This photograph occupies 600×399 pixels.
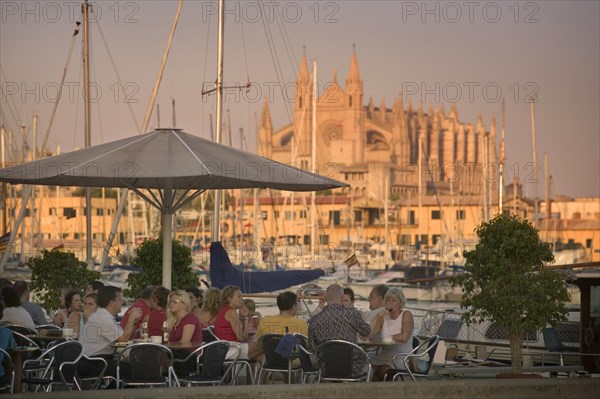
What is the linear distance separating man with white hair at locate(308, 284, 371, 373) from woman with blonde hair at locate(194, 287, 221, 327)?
1.13 meters

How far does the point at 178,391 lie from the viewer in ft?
23.5

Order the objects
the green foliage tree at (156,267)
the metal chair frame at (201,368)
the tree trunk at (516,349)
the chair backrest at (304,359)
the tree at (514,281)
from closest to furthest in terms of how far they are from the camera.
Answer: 1. the metal chair frame at (201,368)
2. the chair backrest at (304,359)
3. the tree at (514,281)
4. the tree trunk at (516,349)
5. the green foliage tree at (156,267)

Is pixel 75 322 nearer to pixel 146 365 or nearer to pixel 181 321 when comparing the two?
pixel 181 321

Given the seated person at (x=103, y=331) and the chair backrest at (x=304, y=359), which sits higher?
the seated person at (x=103, y=331)

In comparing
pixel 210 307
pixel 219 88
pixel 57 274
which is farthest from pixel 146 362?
pixel 219 88

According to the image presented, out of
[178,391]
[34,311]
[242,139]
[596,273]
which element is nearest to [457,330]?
[34,311]

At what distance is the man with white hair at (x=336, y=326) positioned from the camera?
8859mm

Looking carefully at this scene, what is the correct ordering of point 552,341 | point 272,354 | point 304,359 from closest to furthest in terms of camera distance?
point 304,359, point 272,354, point 552,341

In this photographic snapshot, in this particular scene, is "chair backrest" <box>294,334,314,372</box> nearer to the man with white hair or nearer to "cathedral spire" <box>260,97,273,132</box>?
the man with white hair

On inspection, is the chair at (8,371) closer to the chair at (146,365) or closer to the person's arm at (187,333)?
the chair at (146,365)

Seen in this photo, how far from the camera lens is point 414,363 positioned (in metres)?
9.19

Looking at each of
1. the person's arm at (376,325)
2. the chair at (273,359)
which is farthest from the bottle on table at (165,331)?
the person's arm at (376,325)

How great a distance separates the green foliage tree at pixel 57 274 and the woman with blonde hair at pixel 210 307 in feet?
17.5

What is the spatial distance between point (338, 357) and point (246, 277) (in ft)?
28.4
